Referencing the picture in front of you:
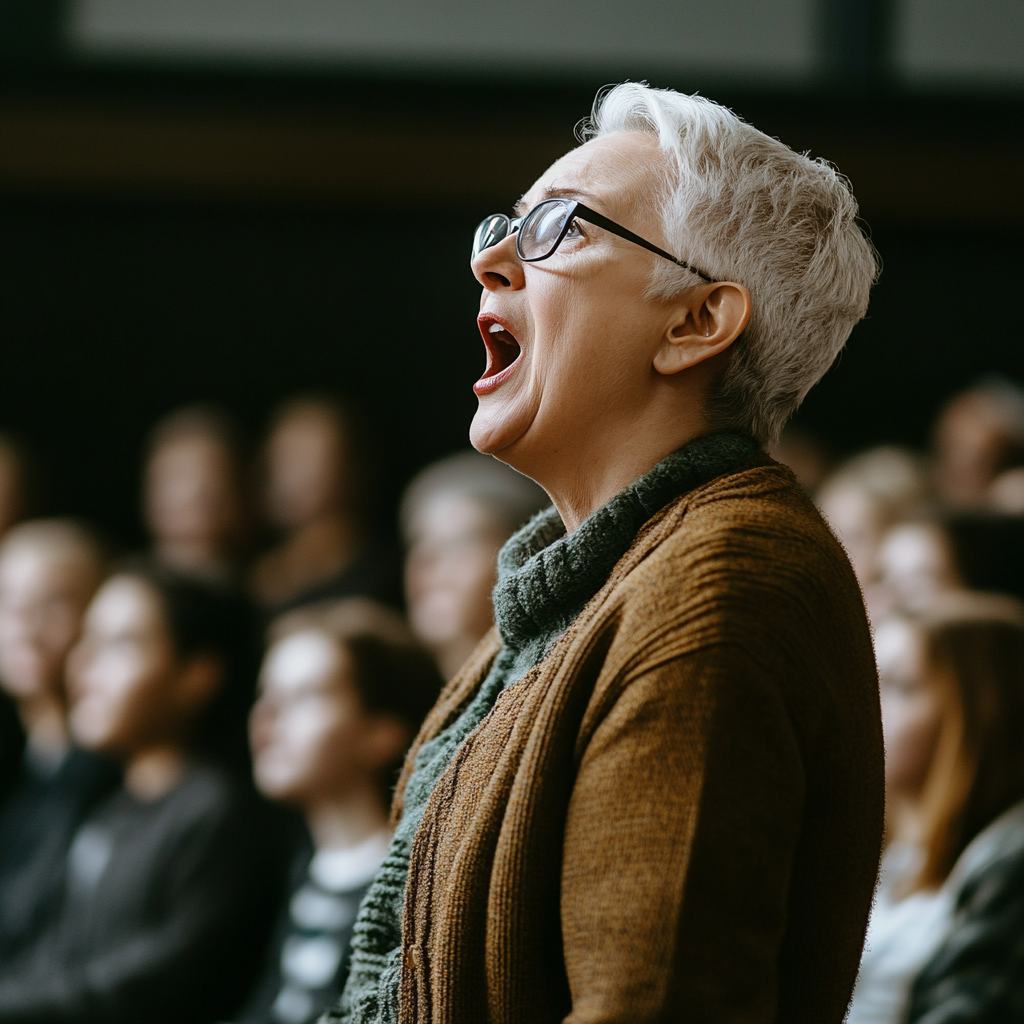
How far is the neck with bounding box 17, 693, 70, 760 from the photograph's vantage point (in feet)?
11.2

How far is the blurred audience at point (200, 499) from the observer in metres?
4.34

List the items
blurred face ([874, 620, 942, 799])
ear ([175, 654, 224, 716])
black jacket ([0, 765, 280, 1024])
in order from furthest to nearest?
1. ear ([175, 654, 224, 716])
2. black jacket ([0, 765, 280, 1024])
3. blurred face ([874, 620, 942, 799])

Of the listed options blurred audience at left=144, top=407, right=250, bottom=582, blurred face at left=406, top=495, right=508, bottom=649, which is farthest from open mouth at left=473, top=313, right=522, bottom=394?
blurred audience at left=144, top=407, right=250, bottom=582

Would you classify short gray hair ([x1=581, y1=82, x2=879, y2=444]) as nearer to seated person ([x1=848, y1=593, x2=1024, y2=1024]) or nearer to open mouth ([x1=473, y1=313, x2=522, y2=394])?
open mouth ([x1=473, y1=313, x2=522, y2=394])

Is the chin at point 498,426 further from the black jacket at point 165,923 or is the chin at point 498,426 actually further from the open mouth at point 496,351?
the black jacket at point 165,923

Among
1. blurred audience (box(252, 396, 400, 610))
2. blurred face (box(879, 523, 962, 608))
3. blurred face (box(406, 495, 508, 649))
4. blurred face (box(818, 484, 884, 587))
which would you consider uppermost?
blurred face (box(879, 523, 962, 608))

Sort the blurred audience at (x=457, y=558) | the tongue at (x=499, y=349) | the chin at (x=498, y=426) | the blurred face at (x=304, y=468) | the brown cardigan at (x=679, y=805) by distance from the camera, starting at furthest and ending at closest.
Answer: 1. the blurred face at (x=304, y=468)
2. the blurred audience at (x=457, y=558)
3. the tongue at (x=499, y=349)
4. the chin at (x=498, y=426)
5. the brown cardigan at (x=679, y=805)

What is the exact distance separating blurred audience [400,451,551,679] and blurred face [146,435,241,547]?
91 centimetres

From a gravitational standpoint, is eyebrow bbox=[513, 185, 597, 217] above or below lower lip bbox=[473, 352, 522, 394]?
above

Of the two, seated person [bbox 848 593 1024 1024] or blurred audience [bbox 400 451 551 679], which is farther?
blurred audience [bbox 400 451 551 679]

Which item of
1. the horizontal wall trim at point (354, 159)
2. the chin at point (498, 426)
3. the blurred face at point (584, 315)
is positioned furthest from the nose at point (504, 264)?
the horizontal wall trim at point (354, 159)

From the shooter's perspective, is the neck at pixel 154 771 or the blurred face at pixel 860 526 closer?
the neck at pixel 154 771

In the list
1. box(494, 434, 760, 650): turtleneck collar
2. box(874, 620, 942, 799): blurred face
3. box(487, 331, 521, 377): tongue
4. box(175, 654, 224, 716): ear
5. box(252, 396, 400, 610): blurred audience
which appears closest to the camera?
box(494, 434, 760, 650): turtleneck collar

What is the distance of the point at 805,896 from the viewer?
39.9 inches
